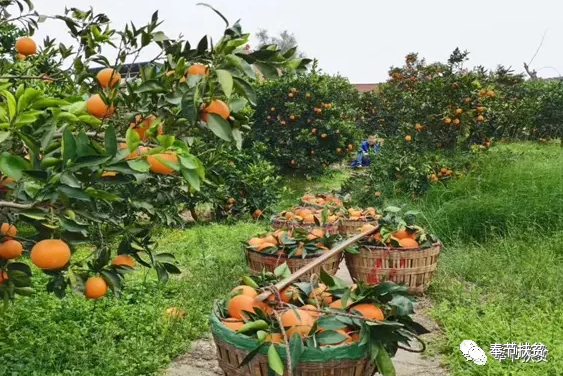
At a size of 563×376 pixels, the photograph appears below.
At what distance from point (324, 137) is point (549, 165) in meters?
5.11

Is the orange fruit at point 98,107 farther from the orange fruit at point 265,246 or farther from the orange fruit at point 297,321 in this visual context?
the orange fruit at point 265,246

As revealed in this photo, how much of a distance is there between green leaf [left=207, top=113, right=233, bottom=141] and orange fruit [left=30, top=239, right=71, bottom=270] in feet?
1.93

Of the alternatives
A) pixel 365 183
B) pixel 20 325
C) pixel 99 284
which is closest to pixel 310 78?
pixel 365 183

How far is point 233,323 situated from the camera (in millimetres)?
Result: 1959

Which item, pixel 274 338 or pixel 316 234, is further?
pixel 316 234

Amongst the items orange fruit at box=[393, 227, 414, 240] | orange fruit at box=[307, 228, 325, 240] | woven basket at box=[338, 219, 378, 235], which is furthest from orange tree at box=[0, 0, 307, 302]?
woven basket at box=[338, 219, 378, 235]

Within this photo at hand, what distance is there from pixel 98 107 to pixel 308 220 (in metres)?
2.91

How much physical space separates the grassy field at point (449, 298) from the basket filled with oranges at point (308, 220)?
0.50m

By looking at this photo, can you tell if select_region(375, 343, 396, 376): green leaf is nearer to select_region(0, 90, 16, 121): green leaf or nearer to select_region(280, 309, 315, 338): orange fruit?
select_region(280, 309, 315, 338): orange fruit

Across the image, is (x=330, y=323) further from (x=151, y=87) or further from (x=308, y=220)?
(x=308, y=220)

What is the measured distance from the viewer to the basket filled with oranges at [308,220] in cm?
426

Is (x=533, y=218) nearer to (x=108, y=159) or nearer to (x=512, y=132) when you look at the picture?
(x=512, y=132)

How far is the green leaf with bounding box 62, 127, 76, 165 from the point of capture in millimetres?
1382

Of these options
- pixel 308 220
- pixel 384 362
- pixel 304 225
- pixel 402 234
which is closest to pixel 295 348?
pixel 384 362
